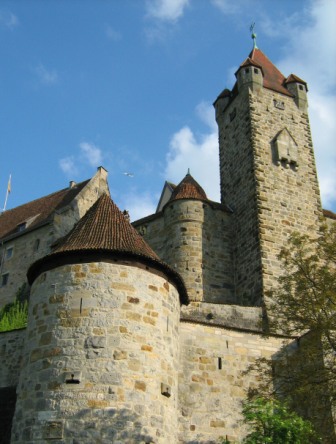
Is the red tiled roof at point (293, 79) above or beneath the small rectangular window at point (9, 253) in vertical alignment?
above

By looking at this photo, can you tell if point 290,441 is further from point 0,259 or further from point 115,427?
point 0,259

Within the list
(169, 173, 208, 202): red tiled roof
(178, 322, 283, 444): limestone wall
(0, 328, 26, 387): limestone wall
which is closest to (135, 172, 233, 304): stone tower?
(169, 173, 208, 202): red tiled roof

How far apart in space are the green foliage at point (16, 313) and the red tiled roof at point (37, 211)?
417 cm

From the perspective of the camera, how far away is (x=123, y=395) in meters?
12.1

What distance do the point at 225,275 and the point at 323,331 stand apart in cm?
909

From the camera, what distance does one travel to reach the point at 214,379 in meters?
15.9

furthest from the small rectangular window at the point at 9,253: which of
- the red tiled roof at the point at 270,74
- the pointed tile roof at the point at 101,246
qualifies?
the pointed tile roof at the point at 101,246

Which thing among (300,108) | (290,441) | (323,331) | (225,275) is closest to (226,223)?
(225,275)

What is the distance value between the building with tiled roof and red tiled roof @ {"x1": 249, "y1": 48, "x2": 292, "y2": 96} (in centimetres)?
18

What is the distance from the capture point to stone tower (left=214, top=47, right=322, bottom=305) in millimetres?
21750

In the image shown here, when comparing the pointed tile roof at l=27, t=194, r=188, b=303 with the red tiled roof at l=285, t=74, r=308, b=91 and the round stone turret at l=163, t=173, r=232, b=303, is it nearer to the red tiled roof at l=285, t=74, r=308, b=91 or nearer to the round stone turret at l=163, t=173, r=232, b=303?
the round stone turret at l=163, t=173, r=232, b=303

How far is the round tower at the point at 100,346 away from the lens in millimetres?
11828

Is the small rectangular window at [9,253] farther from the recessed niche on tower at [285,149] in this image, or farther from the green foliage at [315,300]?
the green foliage at [315,300]

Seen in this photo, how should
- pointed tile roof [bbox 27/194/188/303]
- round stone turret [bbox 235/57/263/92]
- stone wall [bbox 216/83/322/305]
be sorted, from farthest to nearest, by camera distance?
round stone turret [bbox 235/57/263/92], stone wall [bbox 216/83/322/305], pointed tile roof [bbox 27/194/188/303]
